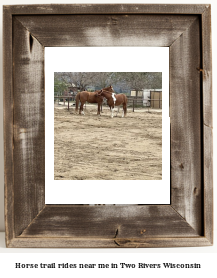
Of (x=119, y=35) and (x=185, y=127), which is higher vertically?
(x=119, y=35)

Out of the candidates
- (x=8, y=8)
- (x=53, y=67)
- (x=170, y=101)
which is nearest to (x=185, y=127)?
(x=170, y=101)

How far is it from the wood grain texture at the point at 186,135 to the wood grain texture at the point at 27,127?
0.42 metres

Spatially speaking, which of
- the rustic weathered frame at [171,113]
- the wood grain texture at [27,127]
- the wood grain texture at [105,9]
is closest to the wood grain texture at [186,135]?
the rustic weathered frame at [171,113]

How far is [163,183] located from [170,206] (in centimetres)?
7

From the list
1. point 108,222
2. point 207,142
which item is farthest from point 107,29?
point 108,222

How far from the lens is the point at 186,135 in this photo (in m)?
1.00

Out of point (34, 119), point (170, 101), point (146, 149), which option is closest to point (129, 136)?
point (146, 149)

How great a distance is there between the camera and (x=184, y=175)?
1.01 m

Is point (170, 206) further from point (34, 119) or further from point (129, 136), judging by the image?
point (34, 119)

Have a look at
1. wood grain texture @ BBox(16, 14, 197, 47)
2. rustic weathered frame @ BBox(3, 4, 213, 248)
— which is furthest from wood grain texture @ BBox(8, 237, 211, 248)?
wood grain texture @ BBox(16, 14, 197, 47)

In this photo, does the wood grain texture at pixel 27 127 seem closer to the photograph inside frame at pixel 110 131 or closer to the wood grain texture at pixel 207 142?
the photograph inside frame at pixel 110 131

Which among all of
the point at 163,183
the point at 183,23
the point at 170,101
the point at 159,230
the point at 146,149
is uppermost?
the point at 183,23

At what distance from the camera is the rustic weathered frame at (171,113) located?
99cm

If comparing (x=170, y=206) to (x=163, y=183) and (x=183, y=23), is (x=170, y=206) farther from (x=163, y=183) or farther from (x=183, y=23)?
(x=183, y=23)
